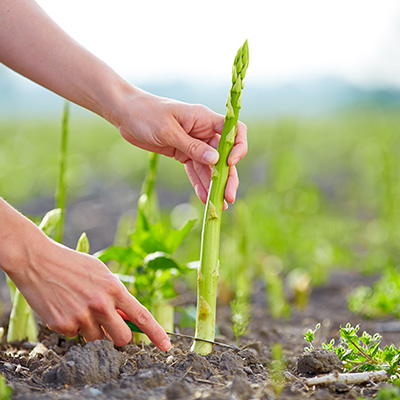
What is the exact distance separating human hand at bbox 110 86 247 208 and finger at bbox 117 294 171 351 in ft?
1.74

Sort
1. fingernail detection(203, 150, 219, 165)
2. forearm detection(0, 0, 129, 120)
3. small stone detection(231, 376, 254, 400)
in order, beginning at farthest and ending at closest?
1. forearm detection(0, 0, 129, 120)
2. fingernail detection(203, 150, 219, 165)
3. small stone detection(231, 376, 254, 400)

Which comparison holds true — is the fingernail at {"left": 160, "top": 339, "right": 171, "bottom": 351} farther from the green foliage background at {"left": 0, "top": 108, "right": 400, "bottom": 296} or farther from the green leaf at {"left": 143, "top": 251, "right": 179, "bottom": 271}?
the green foliage background at {"left": 0, "top": 108, "right": 400, "bottom": 296}

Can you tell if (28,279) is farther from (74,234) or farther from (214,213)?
(74,234)

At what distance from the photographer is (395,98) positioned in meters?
29.5

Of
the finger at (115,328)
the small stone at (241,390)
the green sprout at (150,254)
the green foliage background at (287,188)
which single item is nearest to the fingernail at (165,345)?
the finger at (115,328)

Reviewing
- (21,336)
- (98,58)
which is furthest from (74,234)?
(98,58)

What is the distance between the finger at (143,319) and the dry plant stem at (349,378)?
0.53 meters

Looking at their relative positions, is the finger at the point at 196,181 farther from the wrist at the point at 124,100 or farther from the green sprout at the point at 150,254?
the wrist at the point at 124,100

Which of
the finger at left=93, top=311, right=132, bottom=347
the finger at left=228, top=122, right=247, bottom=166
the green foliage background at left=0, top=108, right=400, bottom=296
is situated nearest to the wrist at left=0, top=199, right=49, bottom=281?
the finger at left=93, top=311, right=132, bottom=347

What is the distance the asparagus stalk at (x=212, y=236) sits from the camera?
2006mm

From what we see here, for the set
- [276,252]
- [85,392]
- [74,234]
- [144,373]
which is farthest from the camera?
[74,234]

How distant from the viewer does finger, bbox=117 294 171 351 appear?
1.82 meters

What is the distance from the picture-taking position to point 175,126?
202 cm

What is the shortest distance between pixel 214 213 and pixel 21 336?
3.69 ft
